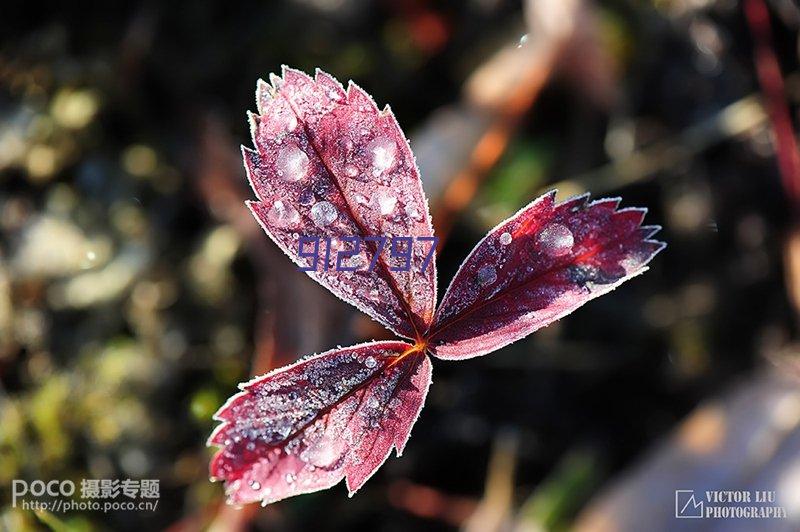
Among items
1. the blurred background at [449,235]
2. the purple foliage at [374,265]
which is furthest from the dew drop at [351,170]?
the blurred background at [449,235]

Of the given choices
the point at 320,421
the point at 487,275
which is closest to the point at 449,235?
the point at 487,275

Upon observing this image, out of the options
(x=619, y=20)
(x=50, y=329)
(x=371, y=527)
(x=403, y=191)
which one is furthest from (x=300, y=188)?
A: (x=619, y=20)

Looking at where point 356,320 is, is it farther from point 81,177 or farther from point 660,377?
point 81,177

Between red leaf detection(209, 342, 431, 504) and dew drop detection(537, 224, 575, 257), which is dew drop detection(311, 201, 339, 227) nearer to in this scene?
red leaf detection(209, 342, 431, 504)

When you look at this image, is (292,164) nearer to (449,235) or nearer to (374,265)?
(374,265)

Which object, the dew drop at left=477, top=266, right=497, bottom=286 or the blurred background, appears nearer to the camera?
the dew drop at left=477, top=266, right=497, bottom=286

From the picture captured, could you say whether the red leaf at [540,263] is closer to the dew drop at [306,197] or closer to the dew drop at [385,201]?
the dew drop at [385,201]

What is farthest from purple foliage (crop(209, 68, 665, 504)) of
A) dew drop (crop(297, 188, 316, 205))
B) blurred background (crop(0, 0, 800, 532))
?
blurred background (crop(0, 0, 800, 532))
